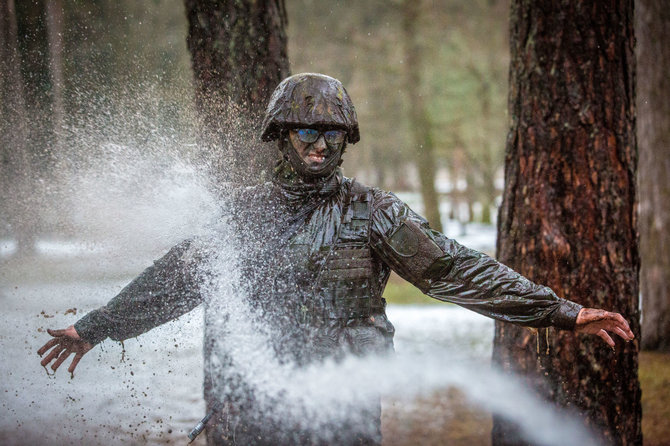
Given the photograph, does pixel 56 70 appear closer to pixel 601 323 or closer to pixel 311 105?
pixel 311 105

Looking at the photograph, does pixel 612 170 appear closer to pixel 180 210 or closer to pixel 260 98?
pixel 260 98

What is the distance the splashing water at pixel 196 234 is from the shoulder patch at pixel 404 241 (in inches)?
24.2

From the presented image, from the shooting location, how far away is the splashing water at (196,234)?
3012 mm

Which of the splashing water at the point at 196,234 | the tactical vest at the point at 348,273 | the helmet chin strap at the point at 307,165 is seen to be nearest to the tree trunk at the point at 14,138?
the splashing water at the point at 196,234

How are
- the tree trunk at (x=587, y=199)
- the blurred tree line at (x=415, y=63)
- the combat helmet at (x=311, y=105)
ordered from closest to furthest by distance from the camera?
the combat helmet at (x=311, y=105)
the tree trunk at (x=587, y=199)
the blurred tree line at (x=415, y=63)

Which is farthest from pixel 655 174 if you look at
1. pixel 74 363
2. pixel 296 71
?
pixel 296 71

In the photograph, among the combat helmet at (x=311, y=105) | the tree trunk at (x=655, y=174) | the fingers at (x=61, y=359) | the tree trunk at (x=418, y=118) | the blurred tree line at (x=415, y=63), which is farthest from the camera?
the tree trunk at (x=418, y=118)

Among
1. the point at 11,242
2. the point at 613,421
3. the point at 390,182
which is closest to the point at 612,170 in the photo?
the point at 613,421

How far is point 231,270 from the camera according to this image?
10.6 ft

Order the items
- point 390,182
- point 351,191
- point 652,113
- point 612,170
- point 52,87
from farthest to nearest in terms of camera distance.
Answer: point 390,182 < point 652,113 < point 52,87 < point 612,170 < point 351,191

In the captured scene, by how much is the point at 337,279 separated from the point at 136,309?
1.15 m

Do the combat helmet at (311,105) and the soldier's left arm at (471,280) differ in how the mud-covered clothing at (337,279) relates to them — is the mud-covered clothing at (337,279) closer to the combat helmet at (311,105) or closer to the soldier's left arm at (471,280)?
the soldier's left arm at (471,280)

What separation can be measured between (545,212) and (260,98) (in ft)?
7.68

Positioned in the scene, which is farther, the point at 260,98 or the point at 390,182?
the point at 390,182
